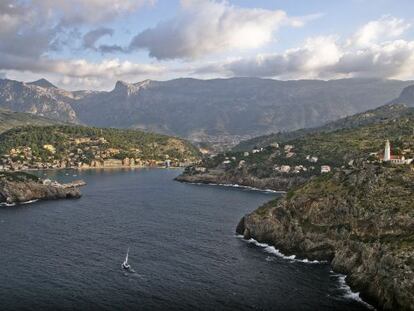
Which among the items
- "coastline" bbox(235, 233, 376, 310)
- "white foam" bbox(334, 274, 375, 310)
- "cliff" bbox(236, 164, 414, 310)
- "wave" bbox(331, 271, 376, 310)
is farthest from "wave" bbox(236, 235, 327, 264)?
"white foam" bbox(334, 274, 375, 310)

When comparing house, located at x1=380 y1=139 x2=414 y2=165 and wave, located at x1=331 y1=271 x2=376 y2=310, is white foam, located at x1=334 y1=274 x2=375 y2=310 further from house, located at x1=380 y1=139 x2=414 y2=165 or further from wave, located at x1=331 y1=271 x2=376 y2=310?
house, located at x1=380 y1=139 x2=414 y2=165

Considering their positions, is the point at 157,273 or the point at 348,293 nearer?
the point at 348,293

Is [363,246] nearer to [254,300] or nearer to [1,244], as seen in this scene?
[254,300]

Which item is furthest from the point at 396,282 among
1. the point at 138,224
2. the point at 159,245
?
the point at 138,224

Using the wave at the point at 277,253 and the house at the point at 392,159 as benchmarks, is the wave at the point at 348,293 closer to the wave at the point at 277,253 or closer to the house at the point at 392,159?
the wave at the point at 277,253

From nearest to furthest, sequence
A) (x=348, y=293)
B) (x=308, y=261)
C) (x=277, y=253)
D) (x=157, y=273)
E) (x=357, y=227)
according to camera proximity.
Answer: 1. (x=348, y=293)
2. (x=157, y=273)
3. (x=357, y=227)
4. (x=308, y=261)
5. (x=277, y=253)

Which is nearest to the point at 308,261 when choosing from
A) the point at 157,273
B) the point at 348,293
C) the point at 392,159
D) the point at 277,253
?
the point at 277,253

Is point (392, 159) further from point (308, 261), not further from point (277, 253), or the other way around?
point (308, 261)

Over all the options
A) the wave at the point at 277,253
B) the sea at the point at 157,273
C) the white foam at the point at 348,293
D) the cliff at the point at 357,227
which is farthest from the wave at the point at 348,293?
the wave at the point at 277,253
